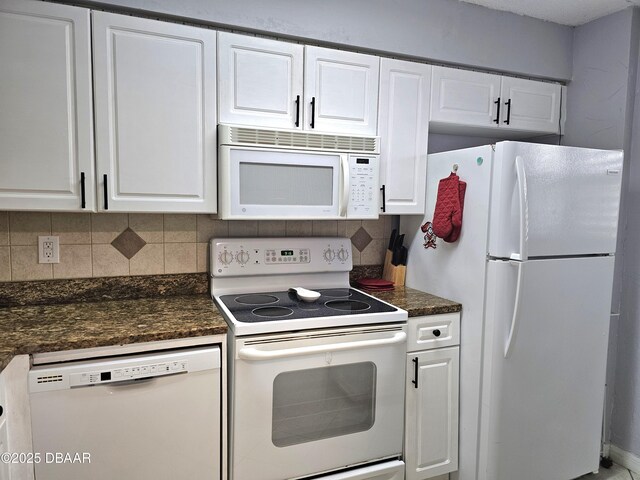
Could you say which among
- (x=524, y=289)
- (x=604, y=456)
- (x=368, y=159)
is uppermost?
(x=368, y=159)

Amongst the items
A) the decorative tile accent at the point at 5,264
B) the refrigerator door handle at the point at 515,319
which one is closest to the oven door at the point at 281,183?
the refrigerator door handle at the point at 515,319

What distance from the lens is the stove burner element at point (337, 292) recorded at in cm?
219

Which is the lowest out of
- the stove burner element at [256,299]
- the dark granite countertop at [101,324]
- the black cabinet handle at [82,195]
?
the dark granite countertop at [101,324]

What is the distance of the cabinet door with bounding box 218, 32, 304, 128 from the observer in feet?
6.13

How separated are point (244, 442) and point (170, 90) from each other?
56.9 inches

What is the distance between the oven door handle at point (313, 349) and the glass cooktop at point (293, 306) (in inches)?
4.6

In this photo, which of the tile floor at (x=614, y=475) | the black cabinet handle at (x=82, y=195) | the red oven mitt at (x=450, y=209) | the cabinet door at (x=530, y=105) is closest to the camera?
the black cabinet handle at (x=82, y=195)

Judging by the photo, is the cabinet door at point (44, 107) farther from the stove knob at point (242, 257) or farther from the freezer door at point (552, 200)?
the freezer door at point (552, 200)

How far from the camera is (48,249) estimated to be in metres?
1.91

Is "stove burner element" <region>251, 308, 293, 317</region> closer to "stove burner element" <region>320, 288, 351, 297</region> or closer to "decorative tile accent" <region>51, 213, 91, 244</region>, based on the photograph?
"stove burner element" <region>320, 288, 351, 297</region>

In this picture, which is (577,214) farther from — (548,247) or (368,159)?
(368,159)

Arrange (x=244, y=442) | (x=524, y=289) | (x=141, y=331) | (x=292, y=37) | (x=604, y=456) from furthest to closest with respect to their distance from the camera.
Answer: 1. (x=604, y=456)
2. (x=292, y=37)
3. (x=524, y=289)
4. (x=244, y=442)
5. (x=141, y=331)

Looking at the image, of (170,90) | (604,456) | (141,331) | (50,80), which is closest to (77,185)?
(50,80)

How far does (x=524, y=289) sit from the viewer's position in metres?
1.87
